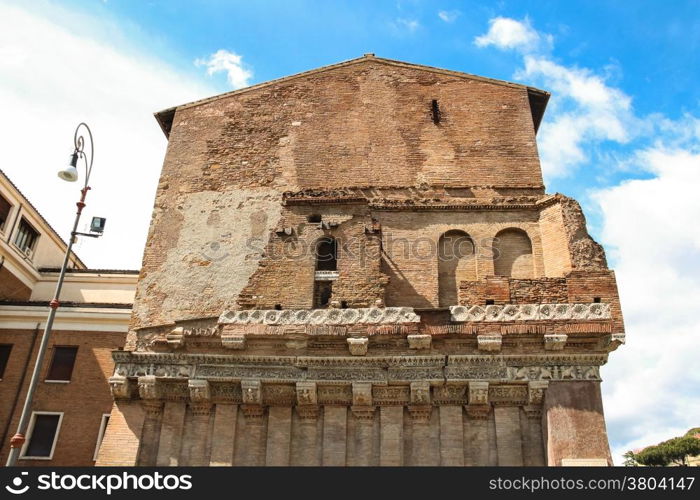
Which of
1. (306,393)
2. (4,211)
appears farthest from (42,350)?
(4,211)

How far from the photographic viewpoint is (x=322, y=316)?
1247cm

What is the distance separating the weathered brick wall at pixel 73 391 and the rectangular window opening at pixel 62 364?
0.13 m

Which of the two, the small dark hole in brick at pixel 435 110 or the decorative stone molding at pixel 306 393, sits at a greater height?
the small dark hole in brick at pixel 435 110

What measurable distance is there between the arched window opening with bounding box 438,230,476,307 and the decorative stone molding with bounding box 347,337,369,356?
7.00 feet

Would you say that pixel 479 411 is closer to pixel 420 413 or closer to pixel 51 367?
pixel 420 413

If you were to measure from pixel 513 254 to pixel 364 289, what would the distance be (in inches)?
128

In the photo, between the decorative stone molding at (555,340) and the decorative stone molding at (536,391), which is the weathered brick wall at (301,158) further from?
the decorative stone molding at (536,391)

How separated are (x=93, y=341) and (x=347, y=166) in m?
9.94

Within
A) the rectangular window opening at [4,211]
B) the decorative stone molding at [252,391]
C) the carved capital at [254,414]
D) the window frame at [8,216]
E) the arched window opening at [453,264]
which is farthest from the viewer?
the rectangular window opening at [4,211]

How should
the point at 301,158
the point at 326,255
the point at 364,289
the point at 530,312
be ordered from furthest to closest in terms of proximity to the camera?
1. the point at 301,158
2. the point at 326,255
3. the point at 364,289
4. the point at 530,312

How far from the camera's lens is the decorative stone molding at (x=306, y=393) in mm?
11930

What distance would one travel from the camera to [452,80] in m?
16.6

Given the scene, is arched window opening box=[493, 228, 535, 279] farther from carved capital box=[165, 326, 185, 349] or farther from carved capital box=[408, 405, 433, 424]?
carved capital box=[165, 326, 185, 349]
